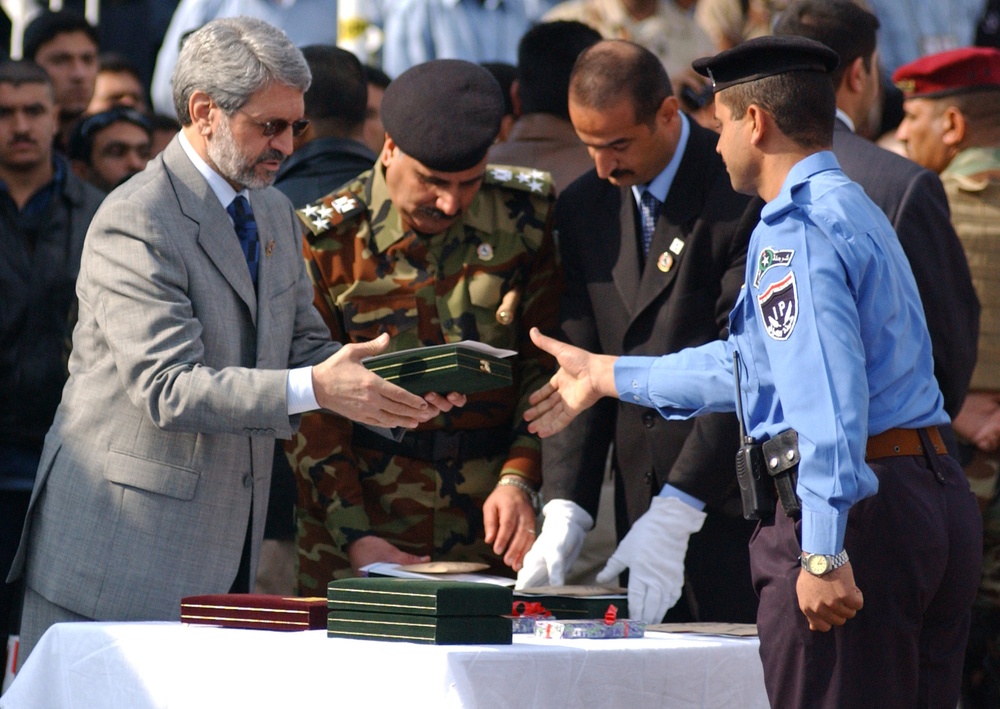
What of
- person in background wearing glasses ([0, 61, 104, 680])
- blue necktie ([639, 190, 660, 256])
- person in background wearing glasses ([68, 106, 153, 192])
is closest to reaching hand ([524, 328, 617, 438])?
blue necktie ([639, 190, 660, 256])

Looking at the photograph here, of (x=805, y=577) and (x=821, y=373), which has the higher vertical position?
(x=821, y=373)

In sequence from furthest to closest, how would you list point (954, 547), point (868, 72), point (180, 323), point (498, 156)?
point (498, 156) < point (868, 72) < point (180, 323) < point (954, 547)

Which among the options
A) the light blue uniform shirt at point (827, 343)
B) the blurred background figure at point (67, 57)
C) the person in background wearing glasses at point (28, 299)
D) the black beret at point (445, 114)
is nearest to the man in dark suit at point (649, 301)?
the black beret at point (445, 114)

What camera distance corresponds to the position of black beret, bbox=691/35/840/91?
296 centimetres

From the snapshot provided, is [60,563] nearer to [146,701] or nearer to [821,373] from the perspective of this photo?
[146,701]

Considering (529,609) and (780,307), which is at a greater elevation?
(780,307)

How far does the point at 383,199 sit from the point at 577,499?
103cm

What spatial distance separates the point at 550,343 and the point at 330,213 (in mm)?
940

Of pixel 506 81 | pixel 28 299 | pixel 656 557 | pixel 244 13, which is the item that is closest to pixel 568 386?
pixel 656 557

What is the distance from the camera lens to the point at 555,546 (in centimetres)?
368

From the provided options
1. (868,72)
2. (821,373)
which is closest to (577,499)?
(821,373)

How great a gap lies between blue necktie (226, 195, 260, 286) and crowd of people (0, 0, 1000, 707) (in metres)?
0.01

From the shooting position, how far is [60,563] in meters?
3.31

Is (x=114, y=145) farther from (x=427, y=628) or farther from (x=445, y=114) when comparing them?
(x=427, y=628)
